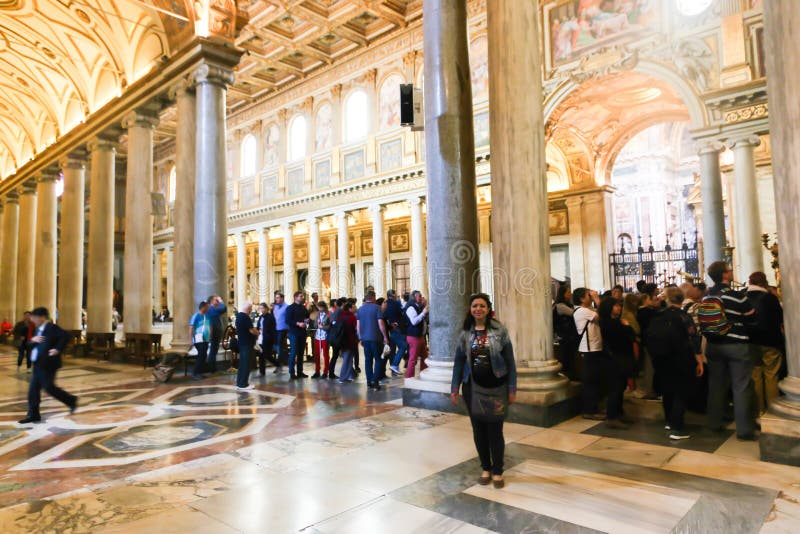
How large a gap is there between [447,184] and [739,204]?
10.8m

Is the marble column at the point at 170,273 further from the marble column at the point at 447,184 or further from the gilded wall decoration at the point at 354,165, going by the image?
the marble column at the point at 447,184

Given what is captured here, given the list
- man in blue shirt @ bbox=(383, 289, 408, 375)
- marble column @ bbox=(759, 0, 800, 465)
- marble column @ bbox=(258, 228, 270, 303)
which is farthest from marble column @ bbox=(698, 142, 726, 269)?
marble column @ bbox=(258, 228, 270, 303)

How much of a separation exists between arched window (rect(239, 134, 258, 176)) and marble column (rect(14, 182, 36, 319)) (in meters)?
11.0

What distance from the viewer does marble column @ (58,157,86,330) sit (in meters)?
16.4

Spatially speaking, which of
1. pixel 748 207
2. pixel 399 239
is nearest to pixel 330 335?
pixel 748 207

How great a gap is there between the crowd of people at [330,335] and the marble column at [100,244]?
662cm

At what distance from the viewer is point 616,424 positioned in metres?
5.28

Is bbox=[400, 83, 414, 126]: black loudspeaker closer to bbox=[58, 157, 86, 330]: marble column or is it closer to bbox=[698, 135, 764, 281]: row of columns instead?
bbox=[698, 135, 764, 281]: row of columns

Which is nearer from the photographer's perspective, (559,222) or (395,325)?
(395,325)

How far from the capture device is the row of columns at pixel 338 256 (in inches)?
842

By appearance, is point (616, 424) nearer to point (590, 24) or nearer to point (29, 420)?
point (29, 420)

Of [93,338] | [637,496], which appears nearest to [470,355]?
[637,496]

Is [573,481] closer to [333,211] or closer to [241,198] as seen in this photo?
[333,211]

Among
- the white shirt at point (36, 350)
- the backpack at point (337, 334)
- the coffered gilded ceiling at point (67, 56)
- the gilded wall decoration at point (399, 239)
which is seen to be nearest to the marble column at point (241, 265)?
the gilded wall decoration at point (399, 239)
